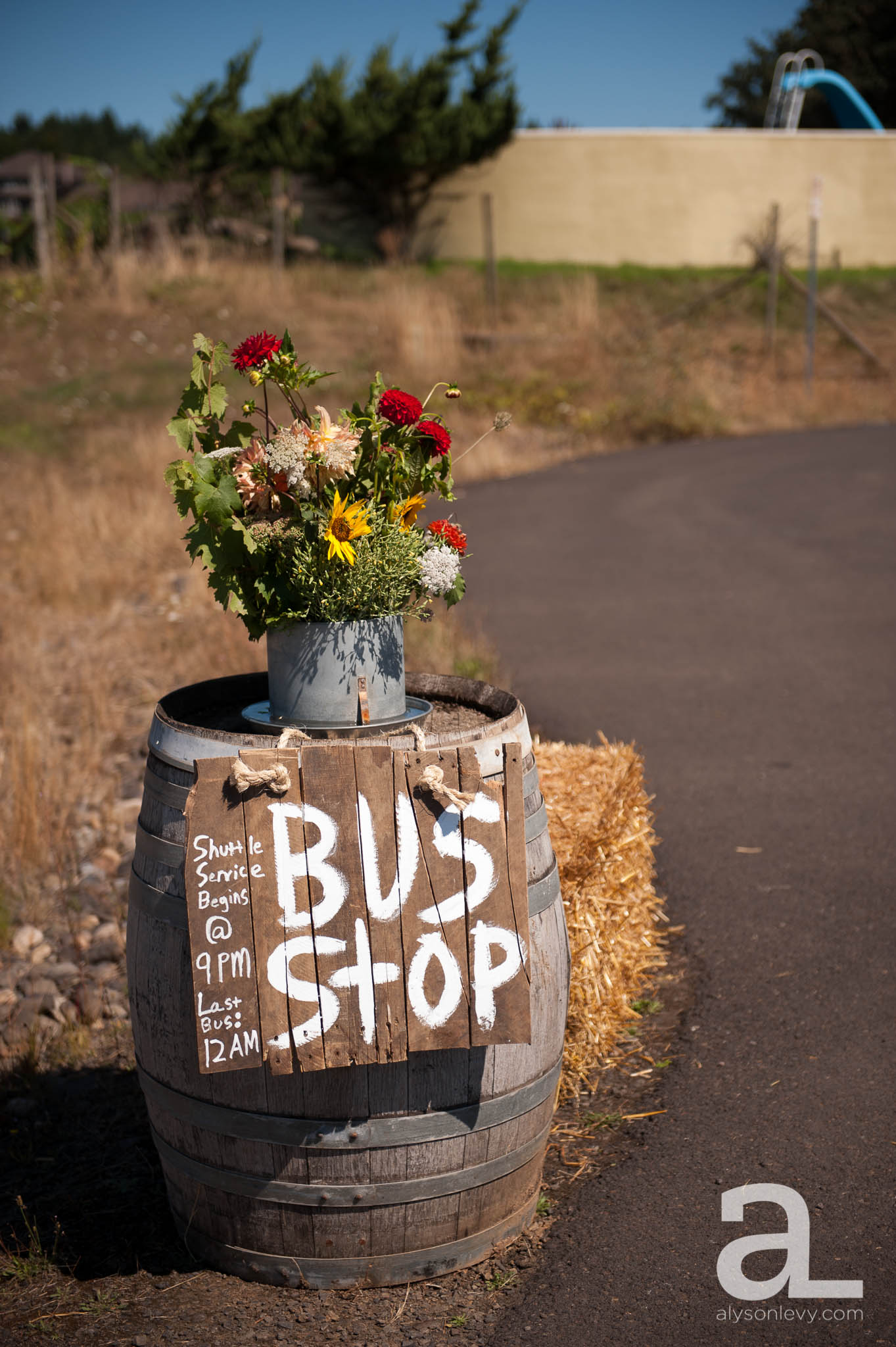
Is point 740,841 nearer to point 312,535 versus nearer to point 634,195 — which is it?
point 312,535

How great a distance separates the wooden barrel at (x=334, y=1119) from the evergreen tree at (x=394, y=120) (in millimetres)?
25194

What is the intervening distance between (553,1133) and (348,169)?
2610cm

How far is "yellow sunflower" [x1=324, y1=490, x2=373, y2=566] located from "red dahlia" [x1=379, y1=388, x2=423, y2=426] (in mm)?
216

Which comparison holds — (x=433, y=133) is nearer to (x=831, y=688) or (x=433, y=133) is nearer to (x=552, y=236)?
(x=552, y=236)

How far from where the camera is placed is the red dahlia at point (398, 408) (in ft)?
8.22

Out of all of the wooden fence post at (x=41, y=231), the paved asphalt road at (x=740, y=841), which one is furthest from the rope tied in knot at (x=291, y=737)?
the wooden fence post at (x=41, y=231)

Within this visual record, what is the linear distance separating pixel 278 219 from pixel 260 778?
20.7m

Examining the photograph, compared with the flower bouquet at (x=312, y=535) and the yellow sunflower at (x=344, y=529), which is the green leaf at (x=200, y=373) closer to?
the flower bouquet at (x=312, y=535)

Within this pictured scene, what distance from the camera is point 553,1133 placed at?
10.5 ft

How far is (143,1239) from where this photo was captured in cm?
284

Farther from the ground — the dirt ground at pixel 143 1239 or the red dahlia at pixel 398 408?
the red dahlia at pixel 398 408

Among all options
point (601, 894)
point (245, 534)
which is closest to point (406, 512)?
point (245, 534)

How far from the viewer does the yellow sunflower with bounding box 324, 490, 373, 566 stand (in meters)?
2.42

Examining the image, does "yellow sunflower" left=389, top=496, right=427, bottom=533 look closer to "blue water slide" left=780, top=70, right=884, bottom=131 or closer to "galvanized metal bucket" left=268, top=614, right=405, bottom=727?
"galvanized metal bucket" left=268, top=614, right=405, bottom=727
